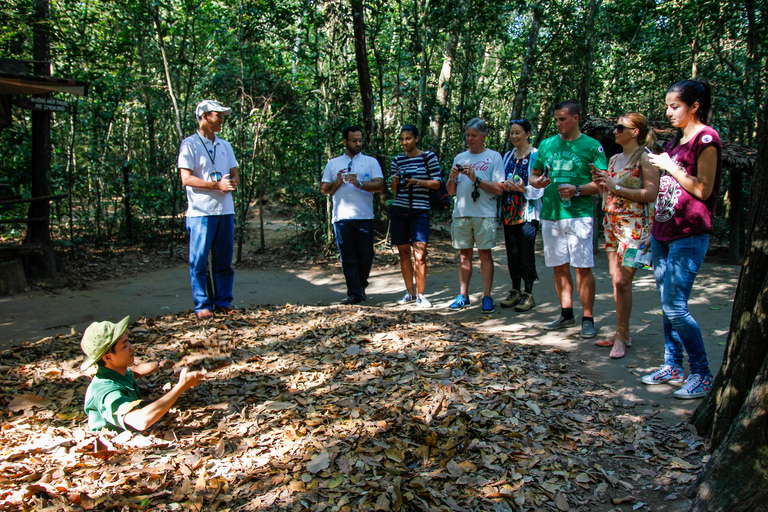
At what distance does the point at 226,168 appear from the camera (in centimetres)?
544

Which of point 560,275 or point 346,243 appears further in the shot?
point 346,243

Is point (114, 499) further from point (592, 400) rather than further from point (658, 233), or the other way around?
point (658, 233)

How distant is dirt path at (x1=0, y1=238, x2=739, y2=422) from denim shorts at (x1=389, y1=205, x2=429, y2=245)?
2.92ft

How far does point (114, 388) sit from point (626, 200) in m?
4.00

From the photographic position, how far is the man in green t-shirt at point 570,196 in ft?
15.5

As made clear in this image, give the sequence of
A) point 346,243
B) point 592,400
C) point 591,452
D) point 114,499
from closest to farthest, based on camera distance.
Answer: point 114,499 < point 591,452 < point 592,400 < point 346,243

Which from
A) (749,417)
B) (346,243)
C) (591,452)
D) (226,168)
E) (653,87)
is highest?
(653,87)

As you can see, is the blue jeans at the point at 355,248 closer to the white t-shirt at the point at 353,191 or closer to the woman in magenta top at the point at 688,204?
the white t-shirt at the point at 353,191

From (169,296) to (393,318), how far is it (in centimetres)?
358

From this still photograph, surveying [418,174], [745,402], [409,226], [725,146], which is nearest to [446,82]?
[725,146]

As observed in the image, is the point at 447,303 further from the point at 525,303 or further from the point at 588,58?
the point at 588,58

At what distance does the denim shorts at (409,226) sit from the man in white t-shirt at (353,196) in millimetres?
339

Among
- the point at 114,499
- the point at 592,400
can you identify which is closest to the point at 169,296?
the point at 114,499

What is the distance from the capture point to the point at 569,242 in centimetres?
486
